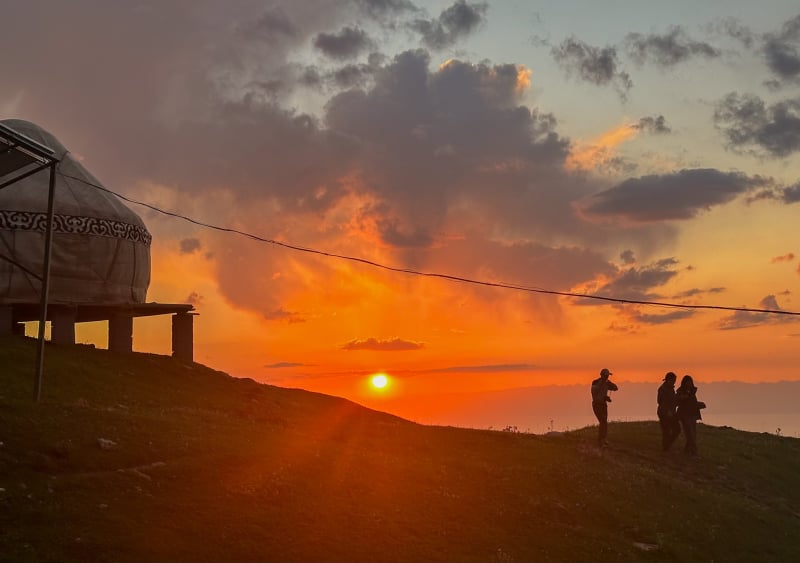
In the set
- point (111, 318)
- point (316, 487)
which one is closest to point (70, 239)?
point (111, 318)

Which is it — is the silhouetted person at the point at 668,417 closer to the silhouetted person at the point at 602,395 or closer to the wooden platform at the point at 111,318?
the silhouetted person at the point at 602,395

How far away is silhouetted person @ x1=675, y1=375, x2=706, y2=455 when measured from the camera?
32.5 meters

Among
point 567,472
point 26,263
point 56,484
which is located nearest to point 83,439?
point 56,484

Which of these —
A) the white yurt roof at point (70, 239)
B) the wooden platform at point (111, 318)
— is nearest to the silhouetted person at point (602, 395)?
the wooden platform at point (111, 318)

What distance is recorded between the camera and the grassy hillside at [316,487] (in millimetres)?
14703

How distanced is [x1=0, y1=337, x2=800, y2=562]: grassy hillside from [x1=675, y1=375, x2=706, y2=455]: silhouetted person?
28.8 inches

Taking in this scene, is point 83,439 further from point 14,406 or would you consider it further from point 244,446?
point 244,446

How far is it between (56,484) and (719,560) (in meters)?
16.1

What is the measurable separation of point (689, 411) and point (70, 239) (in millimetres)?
28802

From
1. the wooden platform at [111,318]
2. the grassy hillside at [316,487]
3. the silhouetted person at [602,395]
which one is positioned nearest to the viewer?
the grassy hillside at [316,487]

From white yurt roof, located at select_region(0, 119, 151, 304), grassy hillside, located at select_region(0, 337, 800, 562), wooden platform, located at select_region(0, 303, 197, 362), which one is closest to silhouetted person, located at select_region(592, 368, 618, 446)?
grassy hillside, located at select_region(0, 337, 800, 562)

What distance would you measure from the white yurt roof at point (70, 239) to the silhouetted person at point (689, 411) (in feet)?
87.0

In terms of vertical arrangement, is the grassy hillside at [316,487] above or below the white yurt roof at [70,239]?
below

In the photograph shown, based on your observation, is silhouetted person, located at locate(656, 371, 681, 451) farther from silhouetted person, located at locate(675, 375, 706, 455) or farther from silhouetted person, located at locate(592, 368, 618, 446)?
silhouetted person, located at locate(592, 368, 618, 446)
